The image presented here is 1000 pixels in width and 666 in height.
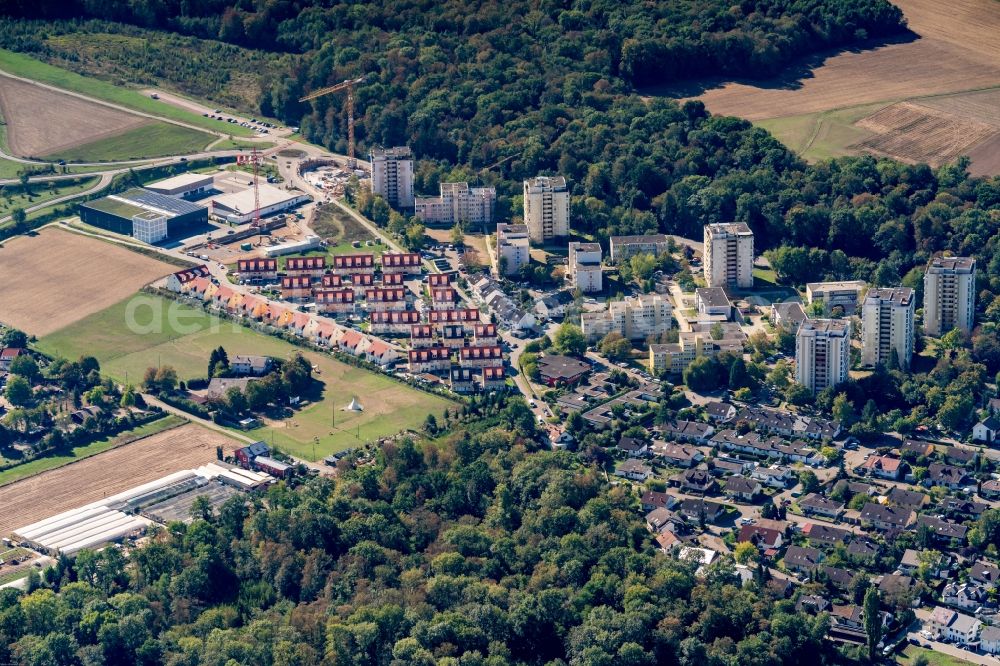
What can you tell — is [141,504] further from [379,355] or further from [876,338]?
[876,338]

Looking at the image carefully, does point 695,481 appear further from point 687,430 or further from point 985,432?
point 985,432

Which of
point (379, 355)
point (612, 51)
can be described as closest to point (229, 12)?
point (612, 51)

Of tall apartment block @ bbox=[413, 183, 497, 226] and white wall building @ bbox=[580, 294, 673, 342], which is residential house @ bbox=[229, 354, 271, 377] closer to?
white wall building @ bbox=[580, 294, 673, 342]

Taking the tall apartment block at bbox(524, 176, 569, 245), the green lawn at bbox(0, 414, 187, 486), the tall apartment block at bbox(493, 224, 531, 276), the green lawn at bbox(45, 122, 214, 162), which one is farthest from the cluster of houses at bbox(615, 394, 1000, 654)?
the green lawn at bbox(45, 122, 214, 162)

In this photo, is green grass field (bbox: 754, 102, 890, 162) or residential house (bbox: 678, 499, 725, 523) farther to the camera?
green grass field (bbox: 754, 102, 890, 162)

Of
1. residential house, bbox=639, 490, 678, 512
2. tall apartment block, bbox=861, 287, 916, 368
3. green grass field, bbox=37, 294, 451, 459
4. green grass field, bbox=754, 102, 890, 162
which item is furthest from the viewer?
green grass field, bbox=754, 102, 890, 162
